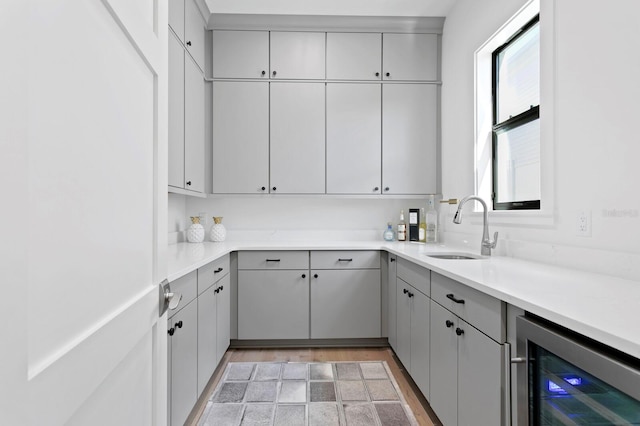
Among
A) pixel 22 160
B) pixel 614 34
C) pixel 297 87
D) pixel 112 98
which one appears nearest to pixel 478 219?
pixel 614 34

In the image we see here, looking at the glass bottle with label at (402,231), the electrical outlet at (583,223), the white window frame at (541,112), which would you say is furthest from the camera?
the glass bottle with label at (402,231)

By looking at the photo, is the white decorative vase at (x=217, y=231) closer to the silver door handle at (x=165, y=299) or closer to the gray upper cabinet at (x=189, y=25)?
the gray upper cabinet at (x=189, y=25)

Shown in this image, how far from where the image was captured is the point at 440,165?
119 inches

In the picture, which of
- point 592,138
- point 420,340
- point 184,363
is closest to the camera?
point 592,138

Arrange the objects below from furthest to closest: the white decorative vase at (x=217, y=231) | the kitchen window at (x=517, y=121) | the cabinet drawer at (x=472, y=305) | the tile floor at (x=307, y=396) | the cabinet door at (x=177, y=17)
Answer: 1. the white decorative vase at (x=217, y=231)
2. the cabinet door at (x=177, y=17)
3. the kitchen window at (x=517, y=121)
4. the tile floor at (x=307, y=396)
5. the cabinet drawer at (x=472, y=305)

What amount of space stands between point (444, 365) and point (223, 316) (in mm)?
1516

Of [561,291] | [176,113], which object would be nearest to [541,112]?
[561,291]

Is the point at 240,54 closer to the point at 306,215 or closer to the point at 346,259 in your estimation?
the point at 306,215

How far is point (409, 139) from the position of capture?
3021mm

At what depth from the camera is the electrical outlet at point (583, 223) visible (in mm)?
1420

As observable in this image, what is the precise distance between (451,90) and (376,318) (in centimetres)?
197

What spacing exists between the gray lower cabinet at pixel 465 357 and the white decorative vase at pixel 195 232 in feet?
6.45

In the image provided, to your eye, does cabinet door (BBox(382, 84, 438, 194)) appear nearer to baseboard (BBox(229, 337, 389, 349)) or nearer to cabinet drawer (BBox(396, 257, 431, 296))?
cabinet drawer (BBox(396, 257, 431, 296))

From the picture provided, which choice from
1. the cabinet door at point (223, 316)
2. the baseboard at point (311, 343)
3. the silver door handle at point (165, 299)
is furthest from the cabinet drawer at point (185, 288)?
the baseboard at point (311, 343)
